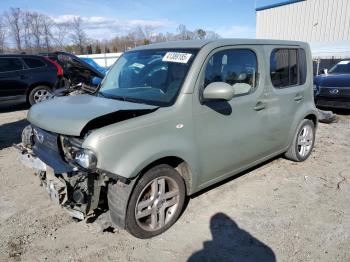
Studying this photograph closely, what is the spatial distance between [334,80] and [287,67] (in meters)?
5.68

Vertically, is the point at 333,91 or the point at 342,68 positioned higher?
the point at 342,68

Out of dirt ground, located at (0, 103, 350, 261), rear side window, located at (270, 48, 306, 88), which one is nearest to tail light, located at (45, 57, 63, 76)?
dirt ground, located at (0, 103, 350, 261)

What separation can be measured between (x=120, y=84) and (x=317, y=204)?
288cm

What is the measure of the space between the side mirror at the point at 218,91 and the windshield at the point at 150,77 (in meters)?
0.30

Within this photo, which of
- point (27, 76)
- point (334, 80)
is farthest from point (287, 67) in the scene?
point (27, 76)

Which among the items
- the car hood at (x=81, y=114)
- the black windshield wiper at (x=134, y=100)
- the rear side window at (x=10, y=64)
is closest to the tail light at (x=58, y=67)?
the rear side window at (x=10, y=64)

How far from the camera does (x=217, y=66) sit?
3.84 m

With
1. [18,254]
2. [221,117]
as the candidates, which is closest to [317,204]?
[221,117]

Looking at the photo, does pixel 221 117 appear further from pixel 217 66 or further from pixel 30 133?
pixel 30 133

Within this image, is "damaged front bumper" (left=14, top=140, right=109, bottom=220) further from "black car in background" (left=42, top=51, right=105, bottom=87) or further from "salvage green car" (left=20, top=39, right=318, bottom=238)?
"black car in background" (left=42, top=51, right=105, bottom=87)

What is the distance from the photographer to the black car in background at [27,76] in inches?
391

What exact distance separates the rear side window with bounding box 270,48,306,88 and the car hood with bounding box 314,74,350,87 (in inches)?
195

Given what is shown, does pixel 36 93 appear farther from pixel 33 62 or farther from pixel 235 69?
pixel 235 69

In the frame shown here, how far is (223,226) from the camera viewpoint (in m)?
3.70
